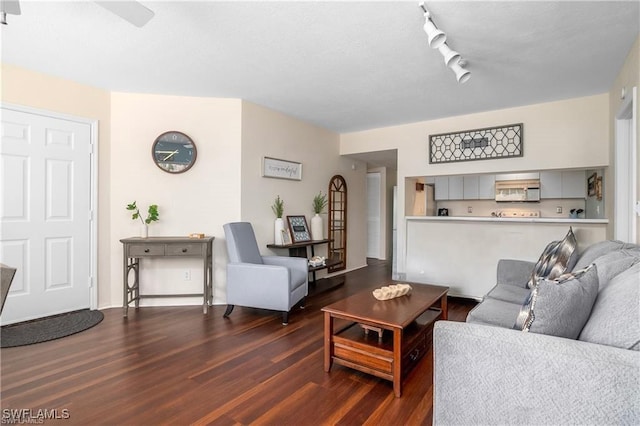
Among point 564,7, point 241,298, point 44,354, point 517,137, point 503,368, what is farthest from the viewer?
point 517,137

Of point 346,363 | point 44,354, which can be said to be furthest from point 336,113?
point 44,354

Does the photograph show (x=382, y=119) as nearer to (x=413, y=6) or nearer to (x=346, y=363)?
(x=413, y=6)

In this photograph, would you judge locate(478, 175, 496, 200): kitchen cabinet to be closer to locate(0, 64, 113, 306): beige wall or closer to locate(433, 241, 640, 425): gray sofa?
locate(433, 241, 640, 425): gray sofa

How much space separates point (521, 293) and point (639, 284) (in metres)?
1.55

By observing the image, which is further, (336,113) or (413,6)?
(336,113)

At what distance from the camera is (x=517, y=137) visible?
3.92m

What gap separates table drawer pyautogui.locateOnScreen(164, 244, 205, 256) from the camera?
10.9 ft

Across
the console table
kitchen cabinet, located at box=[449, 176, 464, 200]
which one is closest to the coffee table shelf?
the console table

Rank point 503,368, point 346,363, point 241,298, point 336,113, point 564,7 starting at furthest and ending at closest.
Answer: point 336,113 < point 241,298 < point 346,363 < point 564,7 < point 503,368

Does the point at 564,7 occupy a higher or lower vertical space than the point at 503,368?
higher

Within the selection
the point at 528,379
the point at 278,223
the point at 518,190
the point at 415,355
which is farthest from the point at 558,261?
the point at 518,190

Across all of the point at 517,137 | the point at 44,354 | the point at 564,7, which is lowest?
the point at 44,354

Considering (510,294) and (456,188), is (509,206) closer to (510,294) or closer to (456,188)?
(456,188)

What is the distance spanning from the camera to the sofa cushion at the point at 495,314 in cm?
198
